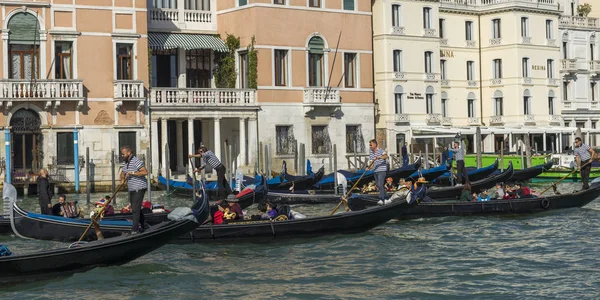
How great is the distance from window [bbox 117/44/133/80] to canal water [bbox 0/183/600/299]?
10698 millimetres

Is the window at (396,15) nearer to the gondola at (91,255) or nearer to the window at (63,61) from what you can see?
the window at (63,61)

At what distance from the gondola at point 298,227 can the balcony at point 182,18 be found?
45.2 feet

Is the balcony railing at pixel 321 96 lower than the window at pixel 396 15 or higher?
lower

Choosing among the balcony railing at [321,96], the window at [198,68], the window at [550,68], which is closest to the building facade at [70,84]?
the window at [198,68]

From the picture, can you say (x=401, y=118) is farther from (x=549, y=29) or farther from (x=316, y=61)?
(x=549, y=29)

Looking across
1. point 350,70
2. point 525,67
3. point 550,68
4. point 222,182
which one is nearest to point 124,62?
point 350,70

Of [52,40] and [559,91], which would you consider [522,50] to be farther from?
[52,40]

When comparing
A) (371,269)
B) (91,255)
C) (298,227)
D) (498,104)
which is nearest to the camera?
(91,255)

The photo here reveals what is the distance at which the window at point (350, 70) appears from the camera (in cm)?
2984

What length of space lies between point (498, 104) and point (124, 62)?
15.3m

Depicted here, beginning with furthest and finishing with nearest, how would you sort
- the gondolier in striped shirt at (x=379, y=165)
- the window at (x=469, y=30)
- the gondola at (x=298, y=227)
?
1. the window at (x=469, y=30)
2. the gondolier in striped shirt at (x=379, y=165)
3. the gondola at (x=298, y=227)

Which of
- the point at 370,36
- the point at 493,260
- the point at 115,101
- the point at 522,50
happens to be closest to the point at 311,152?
the point at 370,36

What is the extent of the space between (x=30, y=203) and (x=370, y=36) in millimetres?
11928

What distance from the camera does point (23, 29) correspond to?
2486cm
